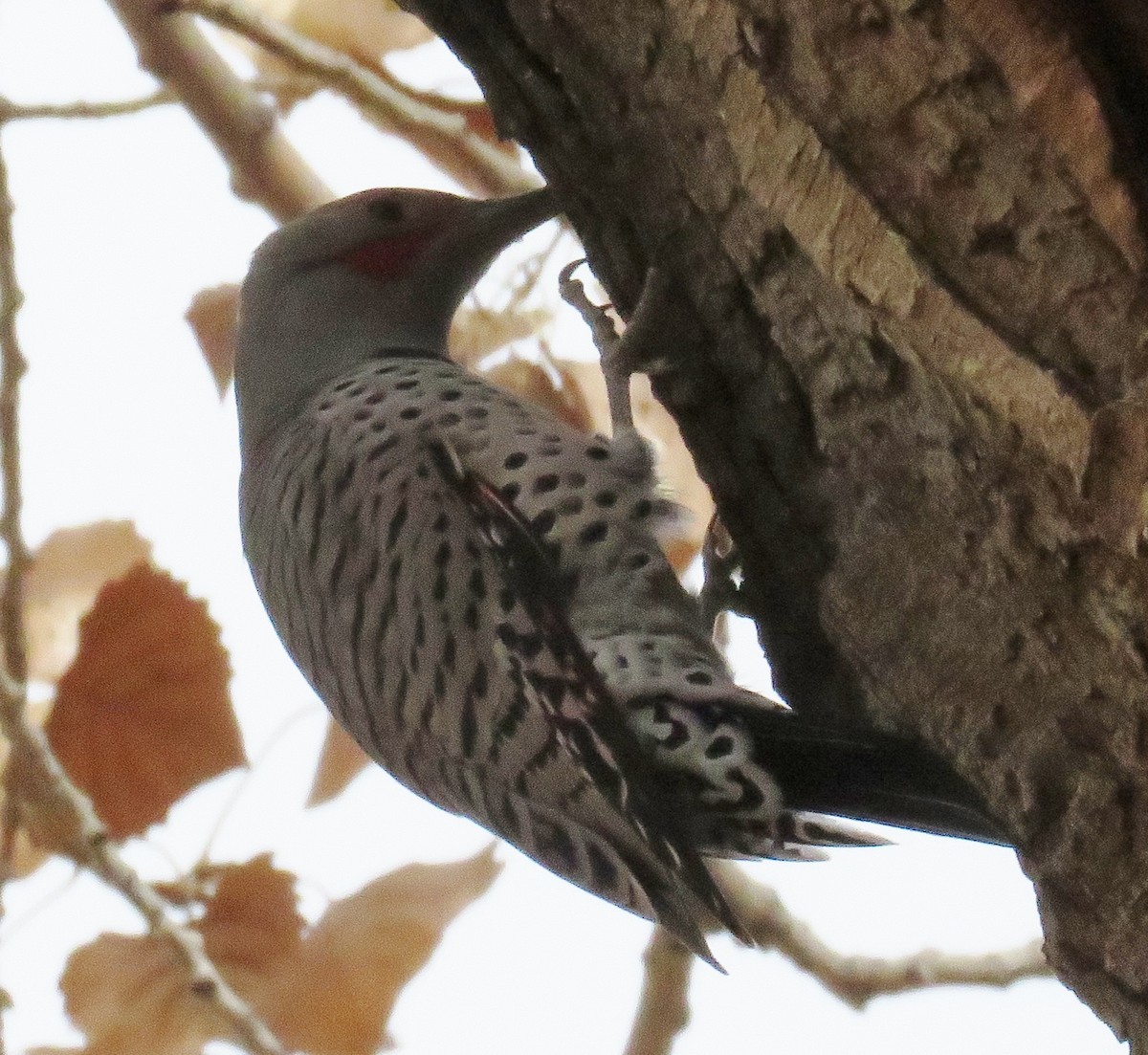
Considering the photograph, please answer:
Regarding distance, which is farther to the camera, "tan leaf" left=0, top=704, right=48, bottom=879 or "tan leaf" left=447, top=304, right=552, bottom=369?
"tan leaf" left=447, top=304, right=552, bottom=369

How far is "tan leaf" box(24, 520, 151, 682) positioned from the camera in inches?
113

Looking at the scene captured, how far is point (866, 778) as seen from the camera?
1.93 meters

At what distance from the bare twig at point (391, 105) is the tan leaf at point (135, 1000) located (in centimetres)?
142

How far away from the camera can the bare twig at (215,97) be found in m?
2.90

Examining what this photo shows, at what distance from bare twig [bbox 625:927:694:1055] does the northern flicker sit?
1.24 ft

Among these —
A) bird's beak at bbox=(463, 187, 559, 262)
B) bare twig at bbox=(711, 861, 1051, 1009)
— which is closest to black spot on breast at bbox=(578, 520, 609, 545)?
bare twig at bbox=(711, 861, 1051, 1009)

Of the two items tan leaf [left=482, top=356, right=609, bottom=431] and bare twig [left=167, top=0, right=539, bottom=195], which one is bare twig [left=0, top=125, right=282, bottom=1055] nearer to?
bare twig [left=167, top=0, right=539, bottom=195]

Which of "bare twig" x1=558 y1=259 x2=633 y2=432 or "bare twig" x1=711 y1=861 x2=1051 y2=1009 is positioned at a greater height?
"bare twig" x1=558 y1=259 x2=633 y2=432

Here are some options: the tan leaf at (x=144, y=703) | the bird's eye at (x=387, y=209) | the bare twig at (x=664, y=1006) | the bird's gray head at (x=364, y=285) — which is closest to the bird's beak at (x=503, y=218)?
the bird's gray head at (x=364, y=285)

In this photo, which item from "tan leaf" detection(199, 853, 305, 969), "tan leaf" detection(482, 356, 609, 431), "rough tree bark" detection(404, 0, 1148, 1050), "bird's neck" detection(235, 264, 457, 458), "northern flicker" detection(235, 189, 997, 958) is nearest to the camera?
"rough tree bark" detection(404, 0, 1148, 1050)

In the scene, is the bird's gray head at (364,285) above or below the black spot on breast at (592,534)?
above

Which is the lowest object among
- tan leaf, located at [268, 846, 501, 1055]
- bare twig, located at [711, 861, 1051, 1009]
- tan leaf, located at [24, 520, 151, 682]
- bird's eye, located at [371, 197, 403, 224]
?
bare twig, located at [711, 861, 1051, 1009]

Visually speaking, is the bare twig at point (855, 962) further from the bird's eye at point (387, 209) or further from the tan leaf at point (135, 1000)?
the bird's eye at point (387, 209)

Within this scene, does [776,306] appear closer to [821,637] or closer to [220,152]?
[821,637]
